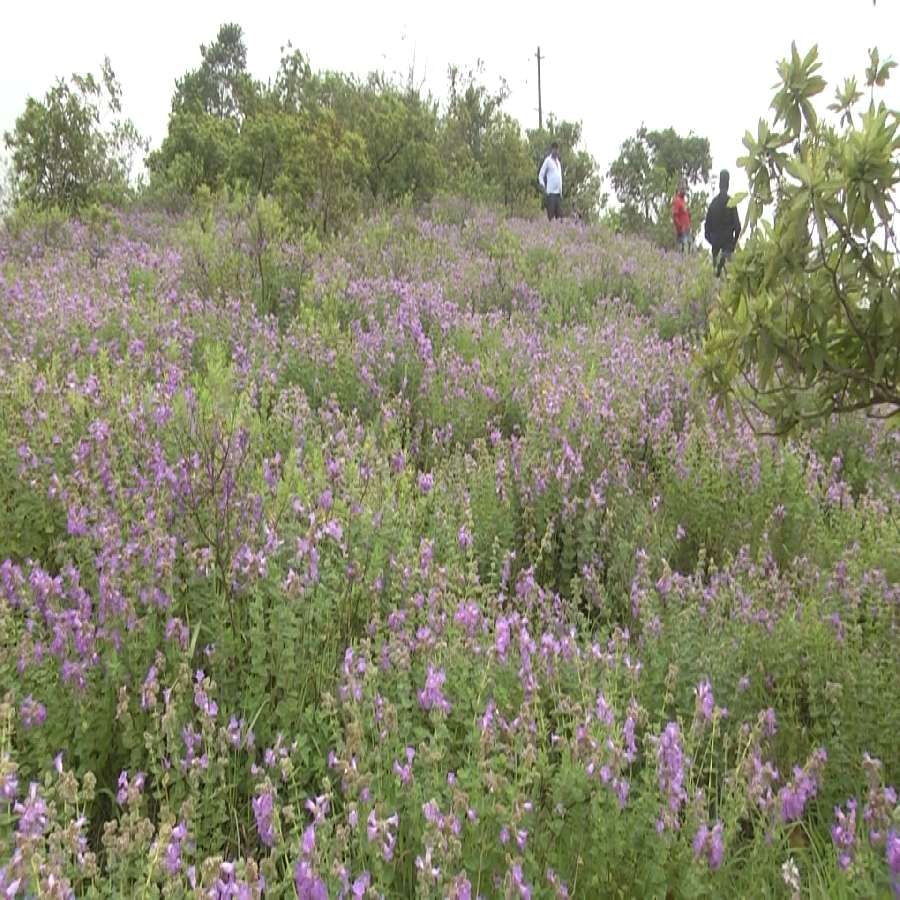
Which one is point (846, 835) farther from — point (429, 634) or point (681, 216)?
point (681, 216)

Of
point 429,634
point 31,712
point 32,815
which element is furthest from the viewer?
point 429,634

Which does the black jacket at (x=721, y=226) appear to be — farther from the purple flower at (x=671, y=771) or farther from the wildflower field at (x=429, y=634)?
the purple flower at (x=671, y=771)

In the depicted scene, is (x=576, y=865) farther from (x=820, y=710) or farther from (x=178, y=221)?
(x=178, y=221)

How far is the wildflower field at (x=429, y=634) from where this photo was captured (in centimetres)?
183

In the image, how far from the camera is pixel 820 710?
94.4 inches

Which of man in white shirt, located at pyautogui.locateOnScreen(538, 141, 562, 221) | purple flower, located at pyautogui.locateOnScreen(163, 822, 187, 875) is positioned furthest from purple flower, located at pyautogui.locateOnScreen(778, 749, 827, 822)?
man in white shirt, located at pyautogui.locateOnScreen(538, 141, 562, 221)

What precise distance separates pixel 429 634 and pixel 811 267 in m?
1.40

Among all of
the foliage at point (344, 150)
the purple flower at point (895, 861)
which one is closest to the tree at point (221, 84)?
the foliage at point (344, 150)

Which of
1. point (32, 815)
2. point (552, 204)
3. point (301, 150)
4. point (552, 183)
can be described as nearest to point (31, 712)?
point (32, 815)

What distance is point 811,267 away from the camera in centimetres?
239

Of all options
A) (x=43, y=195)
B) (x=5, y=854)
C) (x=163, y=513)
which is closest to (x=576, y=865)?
(x=5, y=854)

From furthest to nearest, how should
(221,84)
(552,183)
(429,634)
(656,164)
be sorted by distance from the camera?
(656,164), (221,84), (552,183), (429,634)

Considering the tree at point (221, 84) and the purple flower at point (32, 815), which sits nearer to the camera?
the purple flower at point (32, 815)

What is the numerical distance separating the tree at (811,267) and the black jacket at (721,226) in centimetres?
1275
